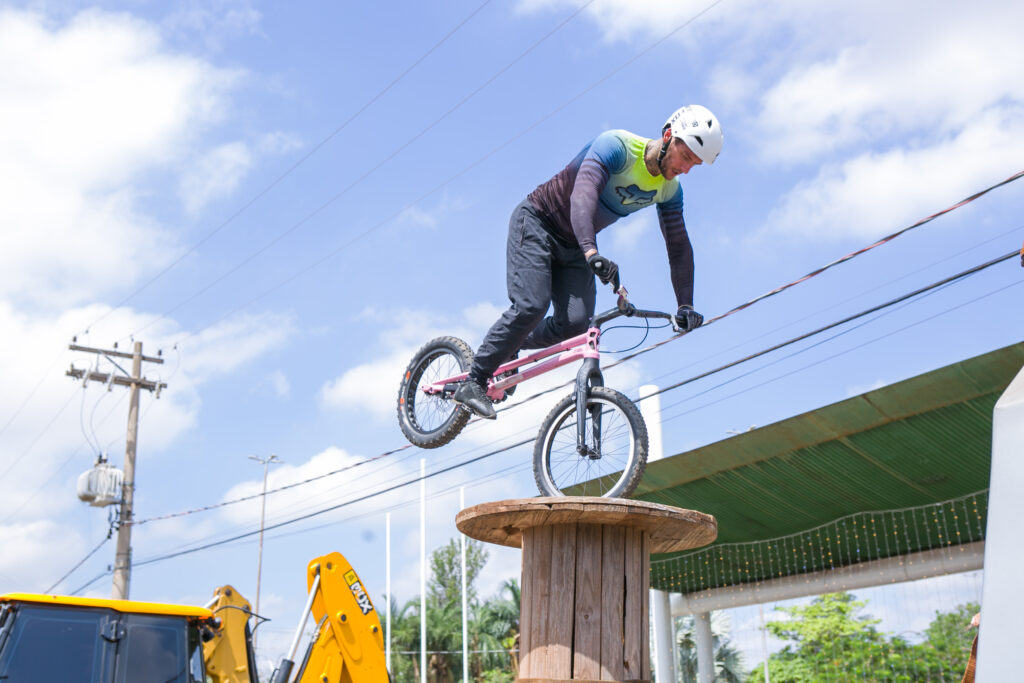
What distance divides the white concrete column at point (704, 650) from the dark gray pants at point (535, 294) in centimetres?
1029

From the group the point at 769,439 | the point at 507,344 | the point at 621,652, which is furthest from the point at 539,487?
the point at 769,439

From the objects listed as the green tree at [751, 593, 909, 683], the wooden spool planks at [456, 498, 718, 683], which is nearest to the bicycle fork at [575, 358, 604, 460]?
the wooden spool planks at [456, 498, 718, 683]

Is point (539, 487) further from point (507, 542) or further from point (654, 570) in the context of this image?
point (654, 570)

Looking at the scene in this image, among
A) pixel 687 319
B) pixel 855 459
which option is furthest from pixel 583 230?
pixel 855 459

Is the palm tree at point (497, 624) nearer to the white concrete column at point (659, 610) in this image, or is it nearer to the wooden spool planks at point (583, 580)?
the white concrete column at point (659, 610)

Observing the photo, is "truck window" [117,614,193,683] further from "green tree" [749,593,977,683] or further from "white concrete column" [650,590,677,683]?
"green tree" [749,593,977,683]

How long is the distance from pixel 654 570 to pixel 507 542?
11169mm

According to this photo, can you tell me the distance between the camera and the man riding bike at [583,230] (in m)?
Answer: 4.54

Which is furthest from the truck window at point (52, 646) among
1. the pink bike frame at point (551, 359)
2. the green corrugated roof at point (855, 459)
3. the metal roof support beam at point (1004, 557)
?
the green corrugated roof at point (855, 459)

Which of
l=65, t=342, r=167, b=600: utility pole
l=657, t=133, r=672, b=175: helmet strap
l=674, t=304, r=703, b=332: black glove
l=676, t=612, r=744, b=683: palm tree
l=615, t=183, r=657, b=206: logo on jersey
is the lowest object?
l=676, t=612, r=744, b=683: palm tree

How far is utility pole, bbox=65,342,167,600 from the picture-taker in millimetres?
21656

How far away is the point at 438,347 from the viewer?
6316 millimetres

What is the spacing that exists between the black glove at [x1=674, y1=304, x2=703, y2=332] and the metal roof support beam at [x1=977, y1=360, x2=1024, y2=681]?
144 inches

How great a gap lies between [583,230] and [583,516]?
1886mm
